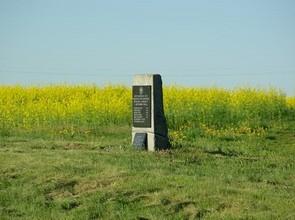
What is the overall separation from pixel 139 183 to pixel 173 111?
1227 centimetres

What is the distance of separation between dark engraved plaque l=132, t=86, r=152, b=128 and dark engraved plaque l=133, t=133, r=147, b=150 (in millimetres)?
266

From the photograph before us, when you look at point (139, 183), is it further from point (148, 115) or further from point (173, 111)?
point (173, 111)

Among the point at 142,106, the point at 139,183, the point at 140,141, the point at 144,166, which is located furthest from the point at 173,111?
the point at 139,183

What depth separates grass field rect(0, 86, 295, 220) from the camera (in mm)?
9305

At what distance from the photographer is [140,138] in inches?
593

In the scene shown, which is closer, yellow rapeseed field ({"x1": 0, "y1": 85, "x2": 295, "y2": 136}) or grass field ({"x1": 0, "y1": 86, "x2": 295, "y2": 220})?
grass field ({"x1": 0, "y1": 86, "x2": 295, "y2": 220})

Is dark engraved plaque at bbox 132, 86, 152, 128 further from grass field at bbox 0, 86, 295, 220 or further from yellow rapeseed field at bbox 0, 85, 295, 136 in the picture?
yellow rapeseed field at bbox 0, 85, 295, 136

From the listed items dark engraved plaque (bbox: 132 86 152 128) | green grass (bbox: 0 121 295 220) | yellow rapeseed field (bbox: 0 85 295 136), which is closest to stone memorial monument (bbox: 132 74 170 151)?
dark engraved plaque (bbox: 132 86 152 128)

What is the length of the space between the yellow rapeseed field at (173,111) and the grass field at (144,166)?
5cm

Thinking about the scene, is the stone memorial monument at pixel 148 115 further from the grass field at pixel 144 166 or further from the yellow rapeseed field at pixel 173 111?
the yellow rapeseed field at pixel 173 111

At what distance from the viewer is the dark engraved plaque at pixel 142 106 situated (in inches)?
598

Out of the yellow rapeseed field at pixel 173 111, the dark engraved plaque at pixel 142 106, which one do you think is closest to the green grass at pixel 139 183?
the dark engraved plaque at pixel 142 106

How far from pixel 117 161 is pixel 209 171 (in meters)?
1.76

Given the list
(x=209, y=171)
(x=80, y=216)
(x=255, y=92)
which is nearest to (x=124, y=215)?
(x=80, y=216)
